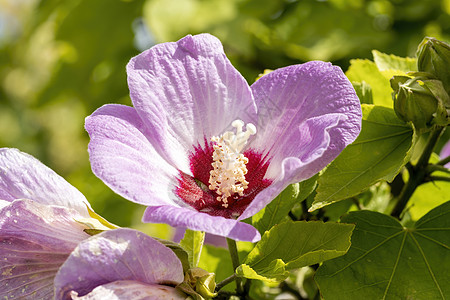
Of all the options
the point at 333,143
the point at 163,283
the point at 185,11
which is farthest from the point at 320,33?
the point at 163,283

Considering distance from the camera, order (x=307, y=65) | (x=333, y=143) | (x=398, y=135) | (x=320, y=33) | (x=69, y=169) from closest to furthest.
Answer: (x=333, y=143), (x=307, y=65), (x=398, y=135), (x=320, y=33), (x=69, y=169)

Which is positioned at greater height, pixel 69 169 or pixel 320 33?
pixel 320 33

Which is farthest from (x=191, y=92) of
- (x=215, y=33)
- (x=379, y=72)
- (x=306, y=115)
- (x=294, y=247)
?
(x=215, y=33)

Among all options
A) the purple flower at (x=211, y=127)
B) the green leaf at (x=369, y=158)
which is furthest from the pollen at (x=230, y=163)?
the green leaf at (x=369, y=158)

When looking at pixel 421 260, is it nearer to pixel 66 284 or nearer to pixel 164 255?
pixel 164 255

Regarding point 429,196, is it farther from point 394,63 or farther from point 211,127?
point 211,127

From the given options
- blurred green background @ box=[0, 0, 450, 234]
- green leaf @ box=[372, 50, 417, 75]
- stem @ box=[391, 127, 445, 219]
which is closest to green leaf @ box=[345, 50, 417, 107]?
green leaf @ box=[372, 50, 417, 75]

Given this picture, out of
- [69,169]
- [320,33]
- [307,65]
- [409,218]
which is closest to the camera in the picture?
[307,65]

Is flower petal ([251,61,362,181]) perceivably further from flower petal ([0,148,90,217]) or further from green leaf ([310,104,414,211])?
flower petal ([0,148,90,217])
